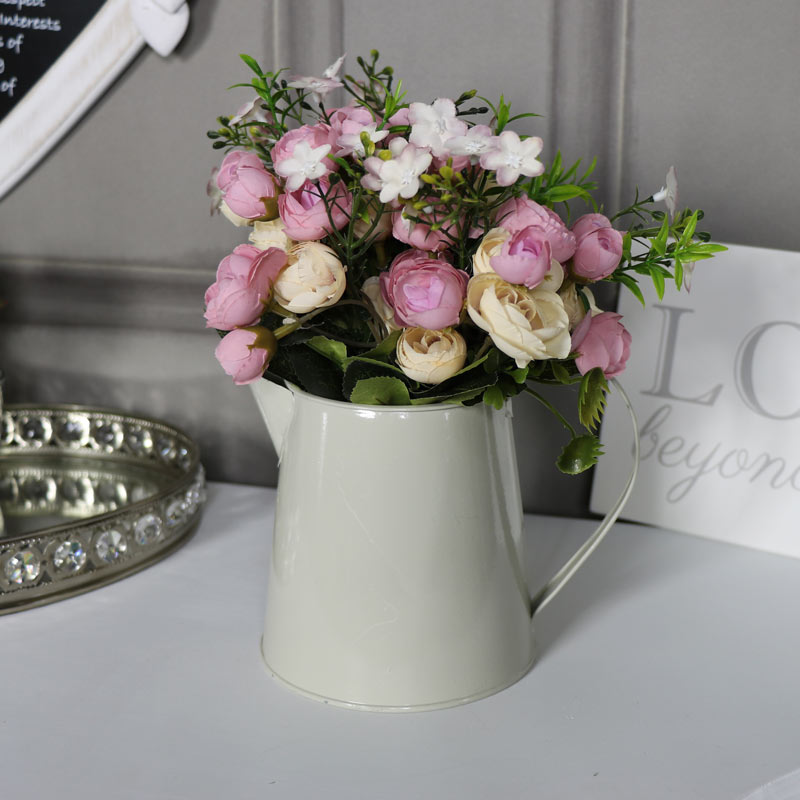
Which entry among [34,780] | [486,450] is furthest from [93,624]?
[486,450]

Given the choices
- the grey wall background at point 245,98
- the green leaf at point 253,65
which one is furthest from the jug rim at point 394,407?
the grey wall background at point 245,98

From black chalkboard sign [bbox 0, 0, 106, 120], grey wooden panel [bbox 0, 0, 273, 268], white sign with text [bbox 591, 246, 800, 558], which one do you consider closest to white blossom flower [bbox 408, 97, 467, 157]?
white sign with text [bbox 591, 246, 800, 558]

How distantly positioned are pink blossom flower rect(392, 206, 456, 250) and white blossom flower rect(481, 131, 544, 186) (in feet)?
0.16

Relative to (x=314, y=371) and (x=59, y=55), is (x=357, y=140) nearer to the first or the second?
(x=314, y=371)

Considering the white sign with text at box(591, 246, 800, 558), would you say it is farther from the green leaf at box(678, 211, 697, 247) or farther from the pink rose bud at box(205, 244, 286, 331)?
the pink rose bud at box(205, 244, 286, 331)

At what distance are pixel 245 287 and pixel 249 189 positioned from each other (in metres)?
0.06

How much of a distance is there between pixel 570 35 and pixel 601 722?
571mm

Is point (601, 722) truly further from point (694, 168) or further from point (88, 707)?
A: point (694, 168)

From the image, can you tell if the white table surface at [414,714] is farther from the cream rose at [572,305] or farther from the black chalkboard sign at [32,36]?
the black chalkboard sign at [32,36]

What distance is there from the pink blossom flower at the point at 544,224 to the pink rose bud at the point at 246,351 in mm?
154

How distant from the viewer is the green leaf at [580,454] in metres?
0.58

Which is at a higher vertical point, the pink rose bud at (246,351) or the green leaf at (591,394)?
the pink rose bud at (246,351)

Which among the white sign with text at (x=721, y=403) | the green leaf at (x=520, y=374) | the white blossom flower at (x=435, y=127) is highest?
the white blossom flower at (x=435, y=127)

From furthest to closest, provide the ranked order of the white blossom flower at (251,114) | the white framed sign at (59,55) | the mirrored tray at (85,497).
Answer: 1. the white framed sign at (59,55)
2. the mirrored tray at (85,497)
3. the white blossom flower at (251,114)
